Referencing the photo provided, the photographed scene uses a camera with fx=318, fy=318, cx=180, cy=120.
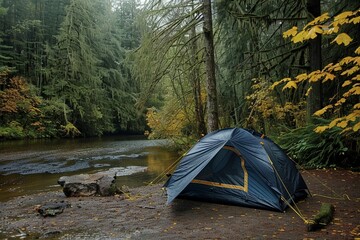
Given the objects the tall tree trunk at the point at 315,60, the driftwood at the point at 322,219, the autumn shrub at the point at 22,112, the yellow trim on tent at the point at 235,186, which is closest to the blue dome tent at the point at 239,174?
the yellow trim on tent at the point at 235,186

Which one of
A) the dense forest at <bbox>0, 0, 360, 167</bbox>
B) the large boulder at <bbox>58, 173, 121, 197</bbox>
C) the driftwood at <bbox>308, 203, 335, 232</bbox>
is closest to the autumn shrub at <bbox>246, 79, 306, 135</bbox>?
the dense forest at <bbox>0, 0, 360, 167</bbox>

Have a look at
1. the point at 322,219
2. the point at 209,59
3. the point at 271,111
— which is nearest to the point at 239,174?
the point at 322,219

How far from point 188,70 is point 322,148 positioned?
4.61m

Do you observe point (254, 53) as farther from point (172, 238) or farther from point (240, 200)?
point (172, 238)

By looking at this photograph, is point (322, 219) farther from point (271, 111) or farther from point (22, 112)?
point (22, 112)

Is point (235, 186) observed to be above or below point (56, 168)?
above

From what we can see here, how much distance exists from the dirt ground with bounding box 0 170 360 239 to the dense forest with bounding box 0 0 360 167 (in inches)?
55.0

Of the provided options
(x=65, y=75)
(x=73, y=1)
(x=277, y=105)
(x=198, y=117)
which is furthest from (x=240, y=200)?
(x=73, y=1)

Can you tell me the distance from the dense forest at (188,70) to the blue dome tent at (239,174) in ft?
3.70

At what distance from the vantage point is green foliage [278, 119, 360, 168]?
336 inches

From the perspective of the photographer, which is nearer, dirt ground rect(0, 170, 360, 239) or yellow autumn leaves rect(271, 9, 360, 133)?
yellow autumn leaves rect(271, 9, 360, 133)

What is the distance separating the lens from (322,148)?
9.12 metres

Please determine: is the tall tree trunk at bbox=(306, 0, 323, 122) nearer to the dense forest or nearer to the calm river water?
the dense forest

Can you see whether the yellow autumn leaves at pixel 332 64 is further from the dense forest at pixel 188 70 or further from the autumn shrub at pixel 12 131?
the autumn shrub at pixel 12 131
